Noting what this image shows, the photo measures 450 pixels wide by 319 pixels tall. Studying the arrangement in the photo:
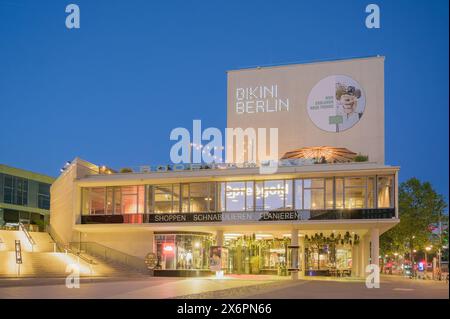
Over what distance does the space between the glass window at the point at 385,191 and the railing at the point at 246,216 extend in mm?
433

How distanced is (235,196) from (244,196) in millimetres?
617

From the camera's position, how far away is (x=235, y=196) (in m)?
42.1

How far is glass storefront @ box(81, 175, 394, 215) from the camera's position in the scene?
1564 inches

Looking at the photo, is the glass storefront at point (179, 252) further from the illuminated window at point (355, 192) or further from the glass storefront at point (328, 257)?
the illuminated window at point (355, 192)

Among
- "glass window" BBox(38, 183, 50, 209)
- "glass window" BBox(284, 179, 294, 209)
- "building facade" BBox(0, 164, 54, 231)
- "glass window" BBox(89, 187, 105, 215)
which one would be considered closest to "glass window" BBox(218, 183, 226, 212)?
"glass window" BBox(284, 179, 294, 209)

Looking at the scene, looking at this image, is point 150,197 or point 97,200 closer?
point 150,197

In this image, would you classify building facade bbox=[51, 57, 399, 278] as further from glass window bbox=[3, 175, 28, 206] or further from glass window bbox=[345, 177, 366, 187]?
glass window bbox=[3, 175, 28, 206]

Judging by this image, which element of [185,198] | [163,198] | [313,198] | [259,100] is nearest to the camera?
[313,198]

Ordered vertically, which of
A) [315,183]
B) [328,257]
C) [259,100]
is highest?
[259,100]

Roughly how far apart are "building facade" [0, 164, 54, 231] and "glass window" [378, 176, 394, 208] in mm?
32012

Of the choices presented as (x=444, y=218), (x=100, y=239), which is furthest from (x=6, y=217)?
(x=444, y=218)

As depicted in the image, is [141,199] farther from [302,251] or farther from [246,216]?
[302,251]

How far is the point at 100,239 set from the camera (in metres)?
46.0

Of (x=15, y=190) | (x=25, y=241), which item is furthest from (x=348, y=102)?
(x=15, y=190)
